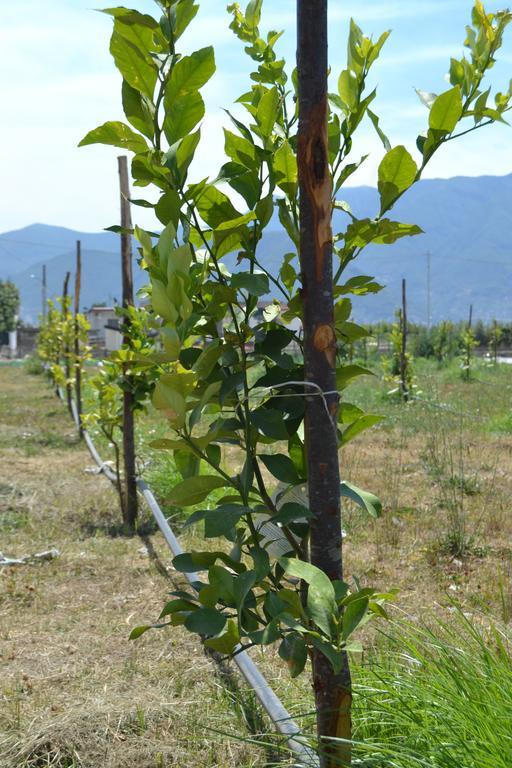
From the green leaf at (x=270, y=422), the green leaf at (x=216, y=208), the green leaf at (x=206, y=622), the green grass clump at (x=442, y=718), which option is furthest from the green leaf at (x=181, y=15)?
the green grass clump at (x=442, y=718)

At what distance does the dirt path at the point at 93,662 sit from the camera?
239cm

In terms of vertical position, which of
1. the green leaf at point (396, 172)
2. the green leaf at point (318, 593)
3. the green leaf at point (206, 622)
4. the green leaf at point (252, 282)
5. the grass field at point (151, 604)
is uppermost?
the green leaf at point (396, 172)

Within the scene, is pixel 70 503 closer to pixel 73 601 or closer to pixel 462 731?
pixel 73 601

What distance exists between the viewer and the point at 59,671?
3176 mm

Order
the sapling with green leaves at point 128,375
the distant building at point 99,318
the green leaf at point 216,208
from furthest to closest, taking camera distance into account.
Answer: the distant building at point 99,318
the sapling with green leaves at point 128,375
the green leaf at point 216,208

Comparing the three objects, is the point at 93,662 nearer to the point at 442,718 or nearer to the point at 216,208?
the point at 442,718

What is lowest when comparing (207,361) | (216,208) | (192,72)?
(207,361)

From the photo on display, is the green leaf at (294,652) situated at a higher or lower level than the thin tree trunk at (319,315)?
lower

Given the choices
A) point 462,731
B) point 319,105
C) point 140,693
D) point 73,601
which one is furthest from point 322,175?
point 73,601

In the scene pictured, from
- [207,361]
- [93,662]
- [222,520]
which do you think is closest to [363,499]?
[222,520]

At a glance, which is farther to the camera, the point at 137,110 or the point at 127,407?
the point at 127,407

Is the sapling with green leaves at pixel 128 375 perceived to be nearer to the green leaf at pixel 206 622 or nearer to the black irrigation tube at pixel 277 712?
the black irrigation tube at pixel 277 712

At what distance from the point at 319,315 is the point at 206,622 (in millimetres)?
615

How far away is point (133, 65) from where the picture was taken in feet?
4.79
